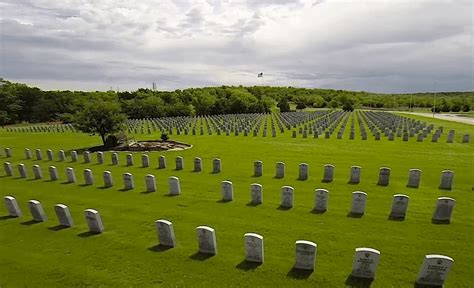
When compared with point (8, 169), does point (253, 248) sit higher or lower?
lower

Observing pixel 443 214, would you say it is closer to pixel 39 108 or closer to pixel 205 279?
pixel 205 279

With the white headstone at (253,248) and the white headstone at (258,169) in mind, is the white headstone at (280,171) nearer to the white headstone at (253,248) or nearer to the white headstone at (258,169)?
the white headstone at (258,169)

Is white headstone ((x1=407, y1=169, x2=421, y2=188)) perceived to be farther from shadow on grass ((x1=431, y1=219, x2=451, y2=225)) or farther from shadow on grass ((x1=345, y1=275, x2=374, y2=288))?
shadow on grass ((x1=345, y1=275, x2=374, y2=288))

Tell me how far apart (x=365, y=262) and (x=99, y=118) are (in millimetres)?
21681

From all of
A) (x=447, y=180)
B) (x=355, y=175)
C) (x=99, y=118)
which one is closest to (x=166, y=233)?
(x=355, y=175)

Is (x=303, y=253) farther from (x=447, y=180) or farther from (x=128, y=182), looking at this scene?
(x=128, y=182)

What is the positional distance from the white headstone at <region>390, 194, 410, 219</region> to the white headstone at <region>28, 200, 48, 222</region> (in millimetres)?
11010

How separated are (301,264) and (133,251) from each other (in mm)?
4252

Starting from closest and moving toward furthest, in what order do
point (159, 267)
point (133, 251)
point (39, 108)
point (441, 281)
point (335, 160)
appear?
1. point (441, 281)
2. point (159, 267)
3. point (133, 251)
4. point (335, 160)
5. point (39, 108)

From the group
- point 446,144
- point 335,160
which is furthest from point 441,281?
point 446,144

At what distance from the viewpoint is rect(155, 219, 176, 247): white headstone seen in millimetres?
8047

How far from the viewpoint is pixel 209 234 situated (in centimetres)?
758

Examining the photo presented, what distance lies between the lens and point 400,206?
9.38 meters

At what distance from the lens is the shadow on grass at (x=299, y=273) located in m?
6.68
